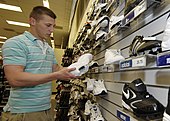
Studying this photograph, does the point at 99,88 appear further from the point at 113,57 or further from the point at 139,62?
the point at 139,62

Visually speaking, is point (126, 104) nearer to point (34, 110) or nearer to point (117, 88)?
point (117, 88)

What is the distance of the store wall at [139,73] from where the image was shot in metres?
1.02

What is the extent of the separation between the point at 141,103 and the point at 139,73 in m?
0.42

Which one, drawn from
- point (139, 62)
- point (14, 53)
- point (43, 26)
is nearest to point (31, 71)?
point (14, 53)

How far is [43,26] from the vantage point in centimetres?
183

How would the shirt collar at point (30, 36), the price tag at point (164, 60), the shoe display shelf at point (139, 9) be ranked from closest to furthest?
1. the price tag at point (164, 60)
2. the shoe display shelf at point (139, 9)
3. the shirt collar at point (30, 36)

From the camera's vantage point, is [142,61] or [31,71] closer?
[142,61]

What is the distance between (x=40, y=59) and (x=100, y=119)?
935 mm

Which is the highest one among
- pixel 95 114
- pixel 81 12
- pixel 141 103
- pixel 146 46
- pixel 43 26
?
pixel 81 12

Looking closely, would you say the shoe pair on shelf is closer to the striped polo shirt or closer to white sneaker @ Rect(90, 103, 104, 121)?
white sneaker @ Rect(90, 103, 104, 121)

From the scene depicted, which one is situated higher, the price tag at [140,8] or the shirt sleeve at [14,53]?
the price tag at [140,8]

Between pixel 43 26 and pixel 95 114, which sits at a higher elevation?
pixel 43 26

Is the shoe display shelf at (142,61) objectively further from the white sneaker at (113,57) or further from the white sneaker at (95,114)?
the white sneaker at (95,114)

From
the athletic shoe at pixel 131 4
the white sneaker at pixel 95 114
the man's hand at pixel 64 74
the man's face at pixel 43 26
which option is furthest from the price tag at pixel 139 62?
the white sneaker at pixel 95 114
